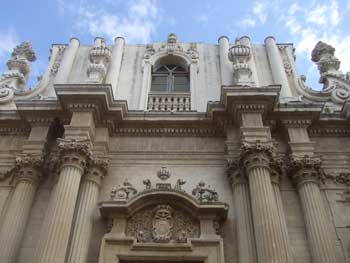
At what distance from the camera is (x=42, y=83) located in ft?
46.2

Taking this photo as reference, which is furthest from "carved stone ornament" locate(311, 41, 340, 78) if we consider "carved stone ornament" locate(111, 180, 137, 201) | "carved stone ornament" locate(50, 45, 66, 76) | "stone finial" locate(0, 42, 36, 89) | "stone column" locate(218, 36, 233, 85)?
"stone finial" locate(0, 42, 36, 89)

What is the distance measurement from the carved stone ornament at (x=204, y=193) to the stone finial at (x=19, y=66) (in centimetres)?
685

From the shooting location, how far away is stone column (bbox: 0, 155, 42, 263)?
31.4ft

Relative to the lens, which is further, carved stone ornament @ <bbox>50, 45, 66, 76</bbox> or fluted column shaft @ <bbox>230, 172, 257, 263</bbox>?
carved stone ornament @ <bbox>50, 45, 66, 76</bbox>

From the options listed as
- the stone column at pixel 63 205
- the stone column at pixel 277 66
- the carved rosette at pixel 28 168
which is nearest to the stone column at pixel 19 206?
the carved rosette at pixel 28 168

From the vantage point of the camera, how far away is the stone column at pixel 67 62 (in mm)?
13969

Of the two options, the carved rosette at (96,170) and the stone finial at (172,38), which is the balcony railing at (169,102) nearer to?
the carved rosette at (96,170)

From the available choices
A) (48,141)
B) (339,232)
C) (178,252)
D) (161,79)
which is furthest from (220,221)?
(161,79)

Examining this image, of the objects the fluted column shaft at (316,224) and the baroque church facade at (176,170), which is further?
the baroque church facade at (176,170)

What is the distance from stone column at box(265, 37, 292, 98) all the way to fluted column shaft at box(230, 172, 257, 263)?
3.63 m

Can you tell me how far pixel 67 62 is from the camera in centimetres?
1459

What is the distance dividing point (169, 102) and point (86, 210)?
445 cm

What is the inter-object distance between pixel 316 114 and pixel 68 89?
6.40 meters

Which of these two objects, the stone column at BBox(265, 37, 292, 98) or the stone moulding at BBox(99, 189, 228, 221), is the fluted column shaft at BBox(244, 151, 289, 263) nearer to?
the stone moulding at BBox(99, 189, 228, 221)
